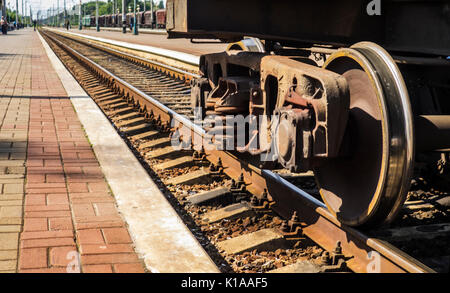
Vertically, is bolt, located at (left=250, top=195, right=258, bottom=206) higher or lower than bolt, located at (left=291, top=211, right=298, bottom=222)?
lower

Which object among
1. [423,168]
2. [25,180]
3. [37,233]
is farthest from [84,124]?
[423,168]

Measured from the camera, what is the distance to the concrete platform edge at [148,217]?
3.22 meters

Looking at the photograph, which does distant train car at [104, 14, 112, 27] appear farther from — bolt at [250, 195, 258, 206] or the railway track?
bolt at [250, 195, 258, 206]

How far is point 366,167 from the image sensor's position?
3232 mm

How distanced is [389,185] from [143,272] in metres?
1.42

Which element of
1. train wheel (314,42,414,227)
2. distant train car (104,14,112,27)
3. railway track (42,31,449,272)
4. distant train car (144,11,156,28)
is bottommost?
railway track (42,31,449,272)

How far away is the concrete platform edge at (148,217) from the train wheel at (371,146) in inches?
36.7

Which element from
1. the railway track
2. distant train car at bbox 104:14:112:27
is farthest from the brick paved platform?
distant train car at bbox 104:14:112:27

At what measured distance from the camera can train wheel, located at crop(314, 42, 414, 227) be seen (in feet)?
9.33

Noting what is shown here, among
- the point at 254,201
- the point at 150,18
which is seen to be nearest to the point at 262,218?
the point at 254,201

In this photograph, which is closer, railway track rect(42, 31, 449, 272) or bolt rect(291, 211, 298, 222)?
railway track rect(42, 31, 449, 272)

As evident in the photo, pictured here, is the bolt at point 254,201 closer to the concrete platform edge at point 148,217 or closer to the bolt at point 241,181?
the bolt at point 241,181

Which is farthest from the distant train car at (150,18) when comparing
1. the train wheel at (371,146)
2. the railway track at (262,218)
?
the train wheel at (371,146)

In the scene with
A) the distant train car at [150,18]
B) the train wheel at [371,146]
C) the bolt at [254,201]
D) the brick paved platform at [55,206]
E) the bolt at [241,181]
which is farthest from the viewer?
the distant train car at [150,18]
